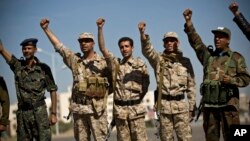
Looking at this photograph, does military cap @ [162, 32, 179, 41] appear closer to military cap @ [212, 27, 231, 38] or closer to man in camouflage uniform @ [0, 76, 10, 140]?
military cap @ [212, 27, 231, 38]

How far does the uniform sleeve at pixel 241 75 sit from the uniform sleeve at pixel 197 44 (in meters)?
0.55

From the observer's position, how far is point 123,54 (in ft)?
26.2

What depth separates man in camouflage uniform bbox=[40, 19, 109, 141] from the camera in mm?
7910

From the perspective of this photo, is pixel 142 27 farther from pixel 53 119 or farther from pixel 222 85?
pixel 53 119

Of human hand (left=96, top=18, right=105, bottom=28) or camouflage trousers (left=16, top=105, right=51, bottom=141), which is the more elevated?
human hand (left=96, top=18, right=105, bottom=28)

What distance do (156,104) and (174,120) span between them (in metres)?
0.40

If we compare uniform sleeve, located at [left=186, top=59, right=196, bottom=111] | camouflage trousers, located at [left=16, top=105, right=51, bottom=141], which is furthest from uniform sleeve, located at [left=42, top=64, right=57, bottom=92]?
uniform sleeve, located at [left=186, top=59, right=196, bottom=111]

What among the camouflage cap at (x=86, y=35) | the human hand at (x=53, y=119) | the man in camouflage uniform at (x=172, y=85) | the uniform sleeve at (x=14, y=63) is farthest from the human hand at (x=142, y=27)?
the uniform sleeve at (x=14, y=63)

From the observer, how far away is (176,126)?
25.7 ft

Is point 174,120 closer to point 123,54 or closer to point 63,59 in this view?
point 123,54

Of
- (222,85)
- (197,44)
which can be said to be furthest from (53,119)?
(222,85)

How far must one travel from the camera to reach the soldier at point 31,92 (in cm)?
767

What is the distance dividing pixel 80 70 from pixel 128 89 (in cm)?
89

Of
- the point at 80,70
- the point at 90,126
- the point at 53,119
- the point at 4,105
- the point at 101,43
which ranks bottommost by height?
the point at 90,126
